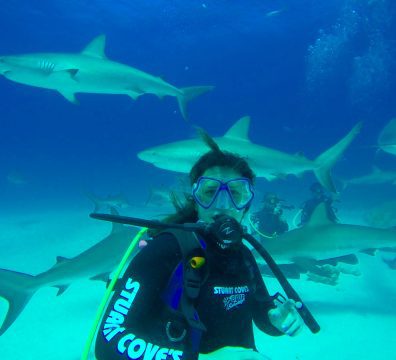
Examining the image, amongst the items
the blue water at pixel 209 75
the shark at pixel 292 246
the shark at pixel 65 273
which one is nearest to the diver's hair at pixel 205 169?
the shark at pixel 65 273

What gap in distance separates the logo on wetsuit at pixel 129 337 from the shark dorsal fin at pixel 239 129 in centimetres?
689

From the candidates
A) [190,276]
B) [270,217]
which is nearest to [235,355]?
[190,276]

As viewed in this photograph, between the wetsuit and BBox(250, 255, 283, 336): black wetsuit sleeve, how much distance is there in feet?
0.35

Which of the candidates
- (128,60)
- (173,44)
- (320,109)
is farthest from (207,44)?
(320,109)

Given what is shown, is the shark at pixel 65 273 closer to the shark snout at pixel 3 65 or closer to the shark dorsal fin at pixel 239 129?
the shark dorsal fin at pixel 239 129

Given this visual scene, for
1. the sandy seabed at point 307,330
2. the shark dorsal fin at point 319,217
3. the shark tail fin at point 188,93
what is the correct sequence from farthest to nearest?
the shark tail fin at point 188,93, the shark dorsal fin at point 319,217, the sandy seabed at point 307,330

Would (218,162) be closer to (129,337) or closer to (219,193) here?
(219,193)

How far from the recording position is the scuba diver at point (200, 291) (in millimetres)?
1805

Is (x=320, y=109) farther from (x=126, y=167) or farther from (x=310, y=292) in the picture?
(x=310, y=292)

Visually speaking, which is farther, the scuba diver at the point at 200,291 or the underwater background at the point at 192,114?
the underwater background at the point at 192,114

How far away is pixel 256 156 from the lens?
823 centimetres

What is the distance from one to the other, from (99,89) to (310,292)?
6.07m

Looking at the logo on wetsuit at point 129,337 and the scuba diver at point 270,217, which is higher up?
the scuba diver at point 270,217

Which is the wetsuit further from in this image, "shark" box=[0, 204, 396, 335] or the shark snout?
the shark snout
